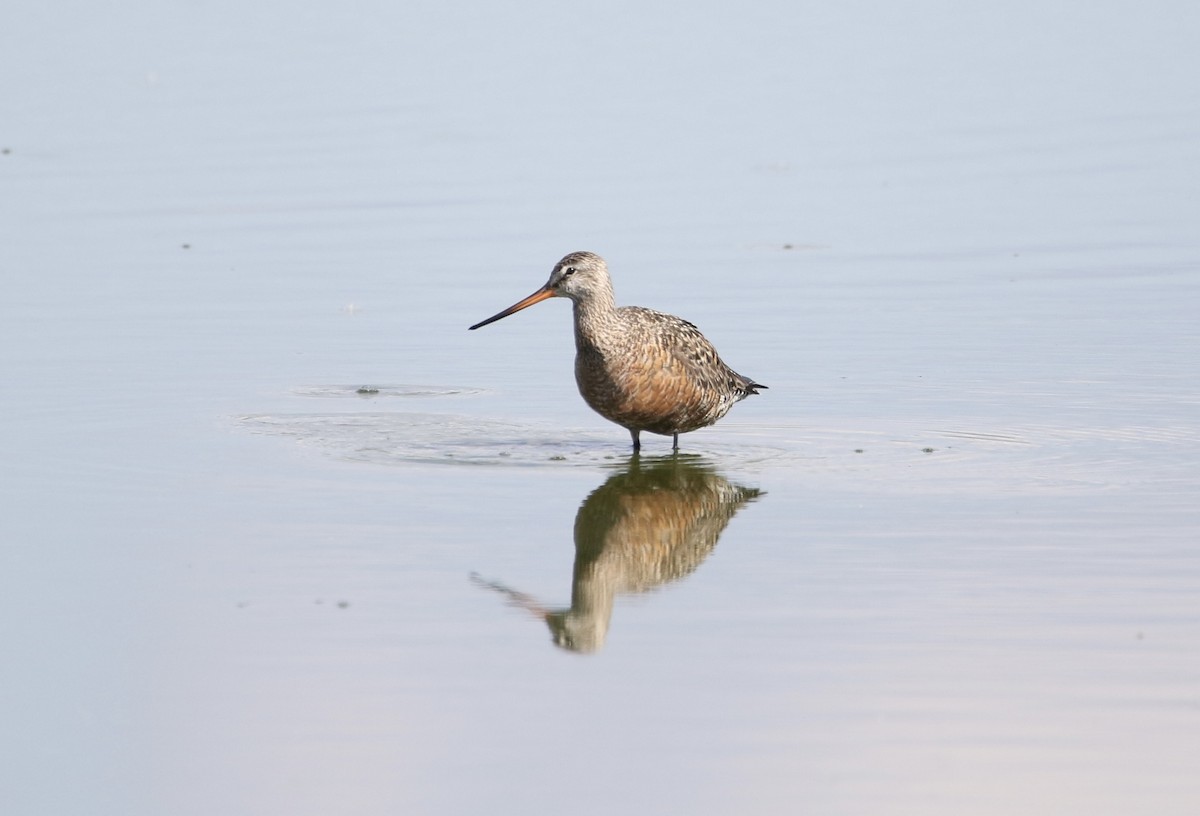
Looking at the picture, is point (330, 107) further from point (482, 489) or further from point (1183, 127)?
point (482, 489)

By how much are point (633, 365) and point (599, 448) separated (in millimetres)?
493

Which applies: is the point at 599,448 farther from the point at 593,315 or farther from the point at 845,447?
the point at 845,447

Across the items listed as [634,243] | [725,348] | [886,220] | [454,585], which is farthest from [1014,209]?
[454,585]

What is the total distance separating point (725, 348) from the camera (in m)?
12.2

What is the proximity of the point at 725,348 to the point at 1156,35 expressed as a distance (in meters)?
14.8

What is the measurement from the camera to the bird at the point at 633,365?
997cm

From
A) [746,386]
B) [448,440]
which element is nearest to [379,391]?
[448,440]

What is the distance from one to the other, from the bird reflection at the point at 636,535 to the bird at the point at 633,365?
0.78 feet

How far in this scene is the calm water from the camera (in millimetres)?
5863

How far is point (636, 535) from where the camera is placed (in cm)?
850

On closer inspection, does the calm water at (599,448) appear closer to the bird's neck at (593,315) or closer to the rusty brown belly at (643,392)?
the rusty brown belly at (643,392)

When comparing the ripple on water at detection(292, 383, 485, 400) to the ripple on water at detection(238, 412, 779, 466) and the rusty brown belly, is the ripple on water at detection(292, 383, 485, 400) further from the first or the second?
the rusty brown belly

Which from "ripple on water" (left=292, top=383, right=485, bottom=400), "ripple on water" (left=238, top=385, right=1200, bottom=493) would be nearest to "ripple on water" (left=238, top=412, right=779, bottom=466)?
"ripple on water" (left=238, top=385, right=1200, bottom=493)

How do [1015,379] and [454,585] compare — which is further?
[1015,379]
